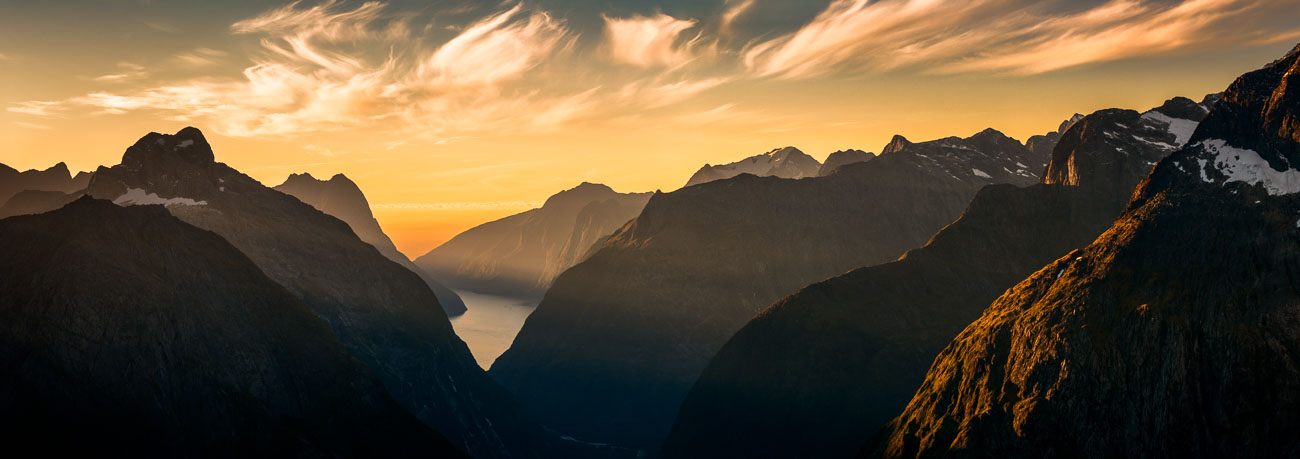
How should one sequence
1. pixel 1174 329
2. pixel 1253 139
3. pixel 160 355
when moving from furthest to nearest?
pixel 1253 139 → pixel 160 355 → pixel 1174 329

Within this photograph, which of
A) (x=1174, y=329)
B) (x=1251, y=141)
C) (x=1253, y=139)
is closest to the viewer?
(x=1174, y=329)

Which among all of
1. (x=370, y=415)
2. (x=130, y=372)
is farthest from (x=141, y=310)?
(x=370, y=415)

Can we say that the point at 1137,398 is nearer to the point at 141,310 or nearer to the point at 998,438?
the point at 998,438

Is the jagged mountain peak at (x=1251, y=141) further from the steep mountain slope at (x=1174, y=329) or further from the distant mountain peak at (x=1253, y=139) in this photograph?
the steep mountain slope at (x=1174, y=329)

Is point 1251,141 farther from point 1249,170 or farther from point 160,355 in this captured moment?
point 160,355

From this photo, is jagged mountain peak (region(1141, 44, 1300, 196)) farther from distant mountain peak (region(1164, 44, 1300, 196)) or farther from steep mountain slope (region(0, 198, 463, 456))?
steep mountain slope (region(0, 198, 463, 456))

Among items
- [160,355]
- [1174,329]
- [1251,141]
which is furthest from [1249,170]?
[160,355]
